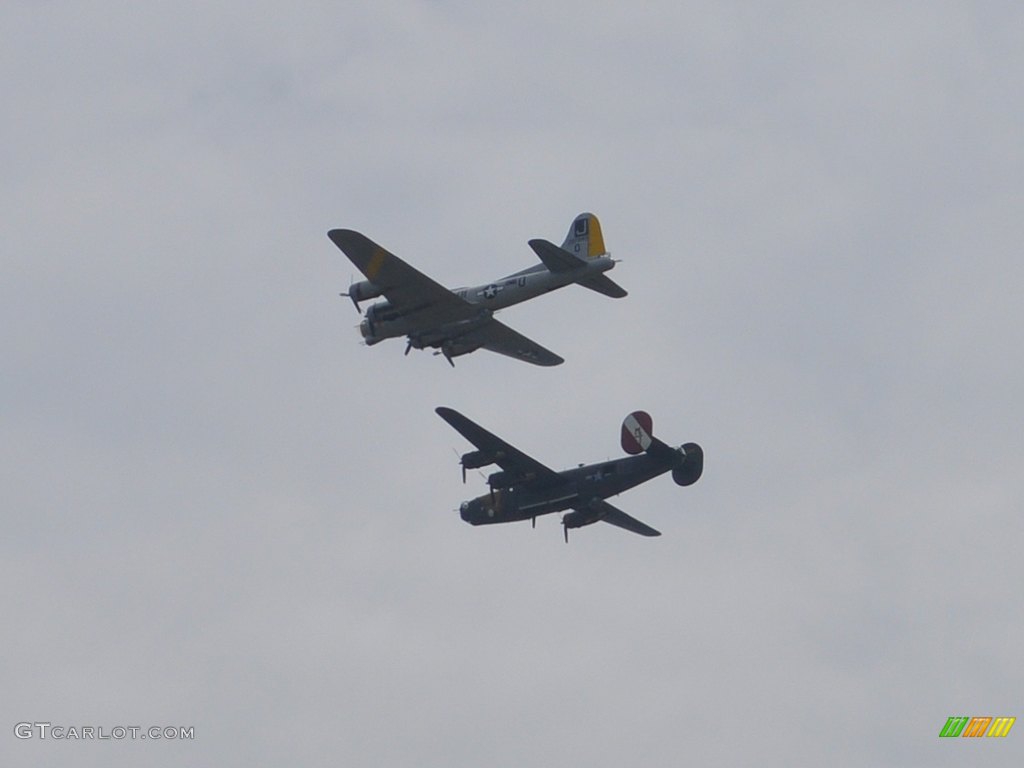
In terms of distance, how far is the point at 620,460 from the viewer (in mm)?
60875

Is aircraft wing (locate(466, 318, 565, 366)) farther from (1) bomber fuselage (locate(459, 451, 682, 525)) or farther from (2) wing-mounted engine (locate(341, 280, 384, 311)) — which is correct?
(1) bomber fuselage (locate(459, 451, 682, 525))

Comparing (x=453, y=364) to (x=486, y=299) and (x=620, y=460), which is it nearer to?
(x=486, y=299)

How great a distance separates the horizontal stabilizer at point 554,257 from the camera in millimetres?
61312

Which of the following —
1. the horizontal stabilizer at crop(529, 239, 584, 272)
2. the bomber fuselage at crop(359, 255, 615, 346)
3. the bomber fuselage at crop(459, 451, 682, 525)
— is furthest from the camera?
the bomber fuselage at crop(359, 255, 615, 346)

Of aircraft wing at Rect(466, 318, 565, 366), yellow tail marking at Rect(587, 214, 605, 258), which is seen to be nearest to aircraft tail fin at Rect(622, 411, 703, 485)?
yellow tail marking at Rect(587, 214, 605, 258)

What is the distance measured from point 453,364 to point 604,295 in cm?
819

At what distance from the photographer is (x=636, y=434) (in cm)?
5934

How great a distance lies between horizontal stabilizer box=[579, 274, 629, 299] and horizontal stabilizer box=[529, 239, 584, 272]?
3.07 ft

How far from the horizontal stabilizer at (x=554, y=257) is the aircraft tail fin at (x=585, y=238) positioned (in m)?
2.19

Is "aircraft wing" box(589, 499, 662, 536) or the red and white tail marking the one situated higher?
A: the red and white tail marking

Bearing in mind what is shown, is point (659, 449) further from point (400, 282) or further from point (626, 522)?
point (400, 282)

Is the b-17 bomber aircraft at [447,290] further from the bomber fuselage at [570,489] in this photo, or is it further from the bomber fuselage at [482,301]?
the bomber fuselage at [570,489]

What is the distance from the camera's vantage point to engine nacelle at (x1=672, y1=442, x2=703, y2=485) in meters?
60.5

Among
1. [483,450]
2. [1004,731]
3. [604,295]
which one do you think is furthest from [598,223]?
[1004,731]
